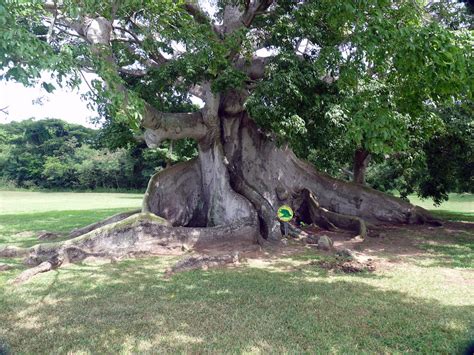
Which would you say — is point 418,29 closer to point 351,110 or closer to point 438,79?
point 438,79

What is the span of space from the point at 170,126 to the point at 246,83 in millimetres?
2129

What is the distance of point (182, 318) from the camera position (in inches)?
157

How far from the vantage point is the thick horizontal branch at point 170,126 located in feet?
25.1

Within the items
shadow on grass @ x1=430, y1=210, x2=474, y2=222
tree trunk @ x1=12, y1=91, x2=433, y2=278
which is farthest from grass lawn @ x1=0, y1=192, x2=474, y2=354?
shadow on grass @ x1=430, y1=210, x2=474, y2=222

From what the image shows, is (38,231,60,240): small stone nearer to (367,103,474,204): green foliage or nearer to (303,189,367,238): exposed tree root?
(303,189,367,238): exposed tree root

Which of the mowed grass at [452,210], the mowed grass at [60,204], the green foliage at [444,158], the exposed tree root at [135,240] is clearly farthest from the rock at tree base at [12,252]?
the mowed grass at [452,210]

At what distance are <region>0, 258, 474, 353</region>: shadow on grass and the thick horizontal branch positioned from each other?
339cm

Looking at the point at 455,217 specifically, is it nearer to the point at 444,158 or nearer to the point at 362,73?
the point at 444,158

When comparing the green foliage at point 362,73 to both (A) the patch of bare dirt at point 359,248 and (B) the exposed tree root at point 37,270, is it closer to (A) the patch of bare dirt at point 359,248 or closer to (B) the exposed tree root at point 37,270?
(A) the patch of bare dirt at point 359,248

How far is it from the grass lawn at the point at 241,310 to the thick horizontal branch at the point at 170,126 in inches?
116

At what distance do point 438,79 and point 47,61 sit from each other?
4.16m

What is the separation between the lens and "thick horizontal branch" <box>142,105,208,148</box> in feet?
25.1

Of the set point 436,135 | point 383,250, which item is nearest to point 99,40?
point 383,250

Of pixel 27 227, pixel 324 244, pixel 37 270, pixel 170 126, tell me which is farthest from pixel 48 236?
pixel 324 244
